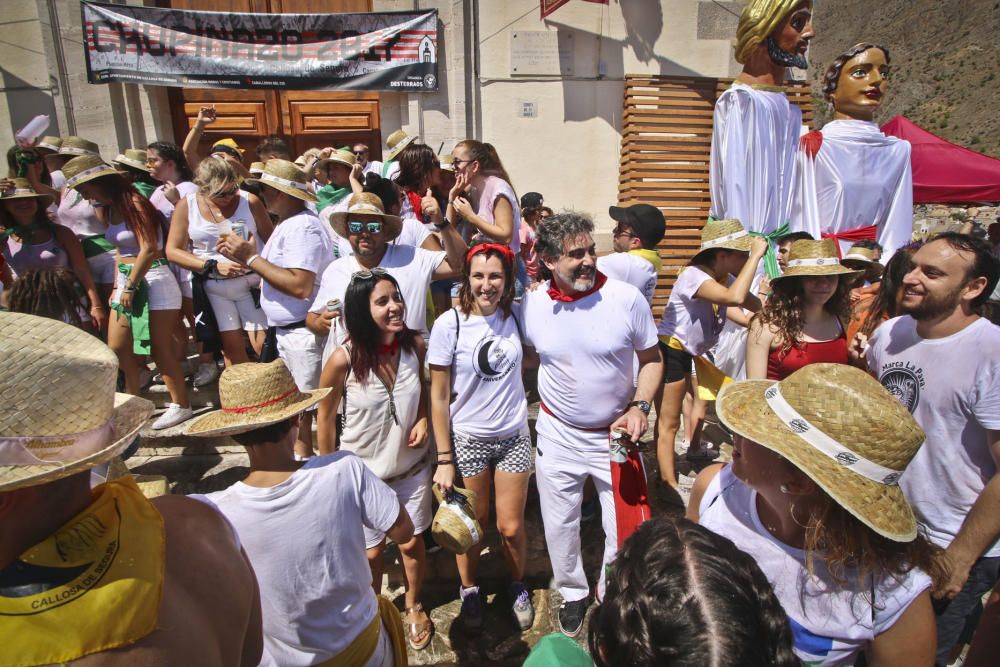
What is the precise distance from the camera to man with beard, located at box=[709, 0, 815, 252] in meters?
3.26

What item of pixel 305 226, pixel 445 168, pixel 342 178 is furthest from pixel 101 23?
pixel 305 226

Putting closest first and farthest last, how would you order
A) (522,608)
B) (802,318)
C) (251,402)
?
(251,402), (802,318), (522,608)

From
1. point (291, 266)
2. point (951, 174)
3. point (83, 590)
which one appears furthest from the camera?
point (951, 174)

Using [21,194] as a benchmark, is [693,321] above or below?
below

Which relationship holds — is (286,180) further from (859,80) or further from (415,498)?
(859,80)

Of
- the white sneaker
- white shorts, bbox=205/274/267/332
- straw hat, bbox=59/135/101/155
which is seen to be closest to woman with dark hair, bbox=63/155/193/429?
white shorts, bbox=205/274/267/332

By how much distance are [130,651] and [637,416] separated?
2.09 m

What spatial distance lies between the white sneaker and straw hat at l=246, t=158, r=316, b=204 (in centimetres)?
214

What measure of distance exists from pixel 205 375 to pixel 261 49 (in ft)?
15.6

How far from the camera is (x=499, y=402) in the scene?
8.82 feet

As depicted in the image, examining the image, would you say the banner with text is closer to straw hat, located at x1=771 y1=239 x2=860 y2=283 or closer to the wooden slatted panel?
the wooden slatted panel

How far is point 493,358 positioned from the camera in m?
2.67

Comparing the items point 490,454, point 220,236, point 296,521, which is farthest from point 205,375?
point 296,521

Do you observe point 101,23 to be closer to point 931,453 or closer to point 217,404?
point 217,404
